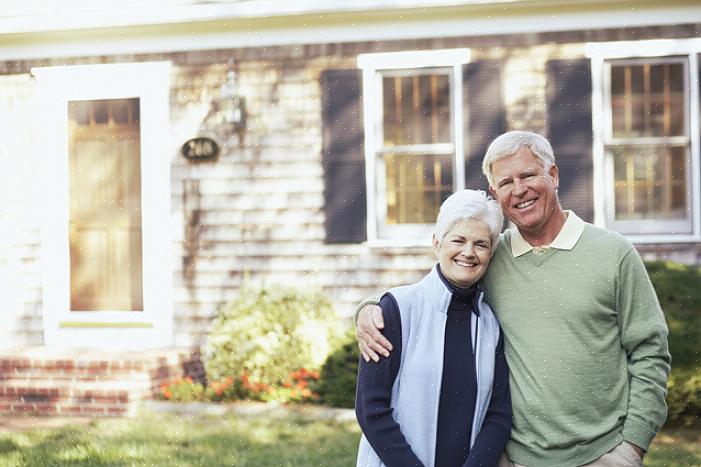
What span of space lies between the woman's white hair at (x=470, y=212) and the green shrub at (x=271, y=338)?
17.2 feet

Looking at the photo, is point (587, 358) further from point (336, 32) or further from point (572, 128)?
point (336, 32)

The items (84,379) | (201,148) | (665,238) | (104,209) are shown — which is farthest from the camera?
(104,209)

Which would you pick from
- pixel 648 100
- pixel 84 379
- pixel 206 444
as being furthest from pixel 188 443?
pixel 648 100

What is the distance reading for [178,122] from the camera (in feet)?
29.6

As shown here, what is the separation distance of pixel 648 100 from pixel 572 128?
2.59ft

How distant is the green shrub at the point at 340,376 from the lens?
294 inches

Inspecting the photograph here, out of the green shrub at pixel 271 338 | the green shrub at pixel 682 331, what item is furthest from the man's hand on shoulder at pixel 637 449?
the green shrub at pixel 271 338

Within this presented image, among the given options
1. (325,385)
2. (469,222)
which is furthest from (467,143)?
(469,222)

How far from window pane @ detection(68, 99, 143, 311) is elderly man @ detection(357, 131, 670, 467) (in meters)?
7.26

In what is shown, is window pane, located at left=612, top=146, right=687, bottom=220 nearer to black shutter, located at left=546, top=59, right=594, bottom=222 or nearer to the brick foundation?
black shutter, located at left=546, top=59, right=594, bottom=222

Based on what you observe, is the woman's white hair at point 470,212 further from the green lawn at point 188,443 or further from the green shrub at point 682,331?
the green shrub at point 682,331

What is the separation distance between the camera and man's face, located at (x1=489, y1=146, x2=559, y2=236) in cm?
269

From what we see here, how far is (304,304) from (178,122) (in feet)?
7.44

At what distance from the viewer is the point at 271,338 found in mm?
7883
